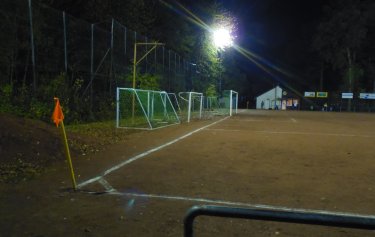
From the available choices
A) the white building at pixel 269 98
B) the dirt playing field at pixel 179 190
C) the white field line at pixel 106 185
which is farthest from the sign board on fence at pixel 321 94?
the white field line at pixel 106 185

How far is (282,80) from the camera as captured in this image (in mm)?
96562

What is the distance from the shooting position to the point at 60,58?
62.5 ft

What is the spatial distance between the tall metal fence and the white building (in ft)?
219

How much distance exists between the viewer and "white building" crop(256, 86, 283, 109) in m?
90.5

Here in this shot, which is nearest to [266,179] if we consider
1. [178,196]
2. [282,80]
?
[178,196]

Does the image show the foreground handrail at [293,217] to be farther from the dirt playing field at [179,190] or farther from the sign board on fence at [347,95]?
the sign board on fence at [347,95]

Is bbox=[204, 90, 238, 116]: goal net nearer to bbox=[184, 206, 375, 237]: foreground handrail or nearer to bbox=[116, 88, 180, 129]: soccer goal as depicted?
bbox=[116, 88, 180, 129]: soccer goal

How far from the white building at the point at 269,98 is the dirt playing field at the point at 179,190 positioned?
257 ft

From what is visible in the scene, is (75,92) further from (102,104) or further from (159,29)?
(159,29)

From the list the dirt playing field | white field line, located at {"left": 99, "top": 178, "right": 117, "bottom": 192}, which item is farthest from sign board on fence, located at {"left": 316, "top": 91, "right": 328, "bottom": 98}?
white field line, located at {"left": 99, "top": 178, "right": 117, "bottom": 192}

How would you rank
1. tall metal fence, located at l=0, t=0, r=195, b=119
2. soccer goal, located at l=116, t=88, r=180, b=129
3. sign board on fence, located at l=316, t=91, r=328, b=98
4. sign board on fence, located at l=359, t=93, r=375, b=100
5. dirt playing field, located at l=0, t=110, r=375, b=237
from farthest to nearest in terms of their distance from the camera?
sign board on fence, located at l=316, t=91, r=328, b=98 → sign board on fence, located at l=359, t=93, r=375, b=100 → soccer goal, located at l=116, t=88, r=180, b=129 → tall metal fence, located at l=0, t=0, r=195, b=119 → dirt playing field, located at l=0, t=110, r=375, b=237

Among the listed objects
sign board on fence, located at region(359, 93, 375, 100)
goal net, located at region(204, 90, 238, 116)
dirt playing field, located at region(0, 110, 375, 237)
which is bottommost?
dirt playing field, located at region(0, 110, 375, 237)

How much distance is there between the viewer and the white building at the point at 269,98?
9049 cm

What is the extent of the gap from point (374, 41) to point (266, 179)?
74.8m
